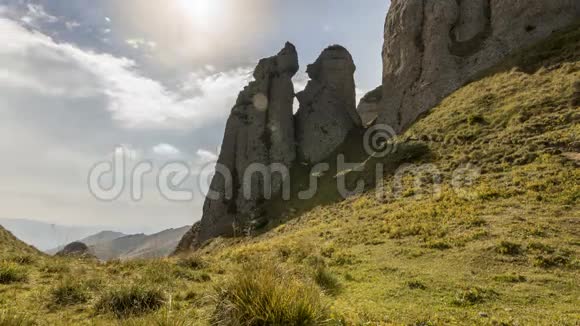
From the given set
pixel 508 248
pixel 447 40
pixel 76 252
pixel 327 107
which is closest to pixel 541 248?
pixel 508 248

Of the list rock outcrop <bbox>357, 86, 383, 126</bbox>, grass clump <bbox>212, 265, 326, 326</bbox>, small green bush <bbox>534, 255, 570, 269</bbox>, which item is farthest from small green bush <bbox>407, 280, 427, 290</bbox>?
rock outcrop <bbox>357, 86, 383, 126</bbox>

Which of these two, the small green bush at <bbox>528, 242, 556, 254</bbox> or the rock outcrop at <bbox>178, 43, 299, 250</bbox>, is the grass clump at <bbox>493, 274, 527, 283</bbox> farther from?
the rock outcrop at <bbox>178, 43, 299, 250</bbox>

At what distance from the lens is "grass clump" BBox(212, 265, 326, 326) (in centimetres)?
751

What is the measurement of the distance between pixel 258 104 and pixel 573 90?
51.7 m

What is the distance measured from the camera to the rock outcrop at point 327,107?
2726 inches

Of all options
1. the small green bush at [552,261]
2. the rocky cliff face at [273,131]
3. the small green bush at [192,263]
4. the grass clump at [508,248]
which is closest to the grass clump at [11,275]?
the small green bush at [192,263]

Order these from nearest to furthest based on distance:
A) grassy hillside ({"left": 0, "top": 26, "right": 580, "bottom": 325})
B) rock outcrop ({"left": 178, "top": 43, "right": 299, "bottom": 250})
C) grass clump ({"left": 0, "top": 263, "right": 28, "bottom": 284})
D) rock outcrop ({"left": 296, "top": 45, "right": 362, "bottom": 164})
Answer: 1. grassy hillside ({"left": 0, "top": 26, "right": 580, "bottom": 325})
2. grass clump ({"left": 0, "top": 263, "right": 28, "bottom": 284})
3. rock outcrop ({"left": 178, "top": 43, "right": 299, "bottom": 250})
4. rock outcrop ({"left": 296, "top": 45, "right": 362, "bottom": 164})

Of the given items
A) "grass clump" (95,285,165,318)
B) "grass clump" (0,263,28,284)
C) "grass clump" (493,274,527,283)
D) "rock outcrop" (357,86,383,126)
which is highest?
"rock outcrop" (357,86,383,126)

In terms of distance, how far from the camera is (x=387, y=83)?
2499 inches

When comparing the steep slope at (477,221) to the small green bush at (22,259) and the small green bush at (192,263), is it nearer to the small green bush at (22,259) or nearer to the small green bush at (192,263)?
the small green bush at (192,263)

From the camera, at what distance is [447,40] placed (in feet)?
178

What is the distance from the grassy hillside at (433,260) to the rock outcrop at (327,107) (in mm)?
27648

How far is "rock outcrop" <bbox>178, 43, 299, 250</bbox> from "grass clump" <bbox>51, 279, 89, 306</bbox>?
4713cm

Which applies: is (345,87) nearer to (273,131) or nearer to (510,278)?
(273,131)
